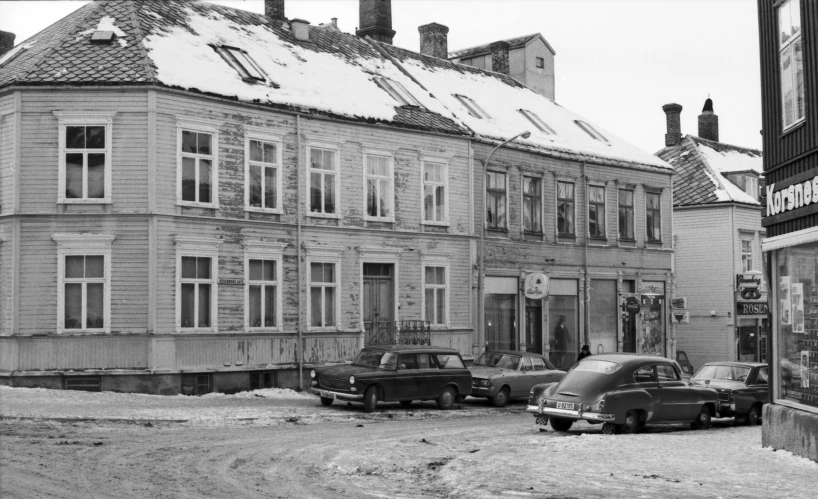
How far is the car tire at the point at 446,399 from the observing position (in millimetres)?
26703

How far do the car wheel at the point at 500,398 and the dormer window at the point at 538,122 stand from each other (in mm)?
15177

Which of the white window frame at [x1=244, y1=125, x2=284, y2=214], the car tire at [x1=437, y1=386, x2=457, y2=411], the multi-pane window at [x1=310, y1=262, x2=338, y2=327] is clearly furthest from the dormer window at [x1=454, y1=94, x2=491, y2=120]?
the car tire at [x1=437, y1=386, x2=457, y2=411]

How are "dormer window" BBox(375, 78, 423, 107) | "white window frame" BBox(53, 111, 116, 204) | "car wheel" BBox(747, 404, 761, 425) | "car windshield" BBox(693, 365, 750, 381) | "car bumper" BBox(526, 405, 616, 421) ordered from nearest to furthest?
"car bumper" BBox(526, 405, 616, 421) < "car wheel" BBox(747, 404, 761, 425) < "car windshield" BBox(693, 365, 750, 381) < "white window frame" BBox(53, 111, 116, 204) < "dormer window" BBox(375, 78, 423, 107)

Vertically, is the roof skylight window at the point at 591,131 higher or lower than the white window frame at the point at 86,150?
higher

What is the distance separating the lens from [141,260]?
27.0m

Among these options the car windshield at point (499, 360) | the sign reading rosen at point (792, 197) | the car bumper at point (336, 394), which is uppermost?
the sign reading rosen at point (792, 197)

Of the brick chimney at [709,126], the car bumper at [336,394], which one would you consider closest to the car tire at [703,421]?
the car bumper at [336,394]

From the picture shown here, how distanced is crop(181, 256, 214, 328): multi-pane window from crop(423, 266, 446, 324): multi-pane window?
26.3ft

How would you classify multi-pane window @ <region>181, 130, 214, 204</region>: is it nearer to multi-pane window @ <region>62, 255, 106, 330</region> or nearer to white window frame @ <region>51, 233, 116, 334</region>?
white window frame @ <region>51, 233, 116, 334</region>

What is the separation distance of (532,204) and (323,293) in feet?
35.1

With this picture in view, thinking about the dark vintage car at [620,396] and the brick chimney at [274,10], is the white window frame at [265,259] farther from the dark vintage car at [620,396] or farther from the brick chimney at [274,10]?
the brick chimney at [274,10]

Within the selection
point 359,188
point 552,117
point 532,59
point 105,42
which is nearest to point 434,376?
point 359,188

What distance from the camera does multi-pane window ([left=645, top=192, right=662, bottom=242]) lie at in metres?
43.2

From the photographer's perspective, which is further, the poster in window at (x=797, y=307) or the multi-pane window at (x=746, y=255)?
the multi-pane window at (x=746, y=255)
